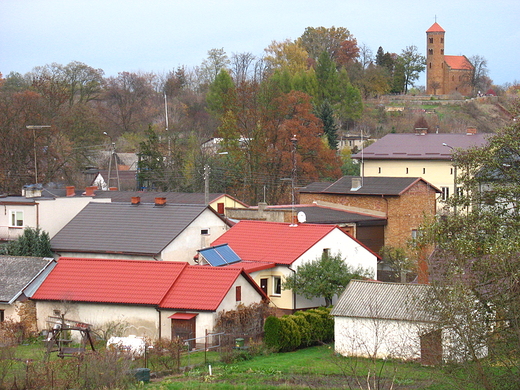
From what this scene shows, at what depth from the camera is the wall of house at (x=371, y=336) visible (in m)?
23.8

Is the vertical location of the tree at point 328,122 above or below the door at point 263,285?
above

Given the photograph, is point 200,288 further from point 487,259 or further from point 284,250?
point 487,259

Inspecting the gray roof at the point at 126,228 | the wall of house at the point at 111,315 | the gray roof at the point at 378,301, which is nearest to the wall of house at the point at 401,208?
the gray roof at the point at 126,228

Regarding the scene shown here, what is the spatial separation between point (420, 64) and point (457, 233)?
109311 mm

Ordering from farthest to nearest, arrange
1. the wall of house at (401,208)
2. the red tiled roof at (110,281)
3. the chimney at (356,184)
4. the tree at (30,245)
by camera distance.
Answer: the chimney at (356,184) → the wall of house at (401,208) → the tree at (30,245) → the red tiled roof at (110,281)

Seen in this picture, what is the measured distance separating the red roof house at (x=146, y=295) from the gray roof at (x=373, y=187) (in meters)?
18.2

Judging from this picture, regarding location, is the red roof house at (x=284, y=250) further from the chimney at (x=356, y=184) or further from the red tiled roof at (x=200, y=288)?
the chimney at (x=356, y=184)

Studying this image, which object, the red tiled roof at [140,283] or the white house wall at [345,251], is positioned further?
the white house wall at [345,251]

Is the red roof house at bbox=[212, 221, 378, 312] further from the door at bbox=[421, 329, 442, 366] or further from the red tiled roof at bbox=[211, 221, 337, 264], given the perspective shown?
the door at bbox=[421, 329, 442, 366]

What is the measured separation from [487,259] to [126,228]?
65.3ft

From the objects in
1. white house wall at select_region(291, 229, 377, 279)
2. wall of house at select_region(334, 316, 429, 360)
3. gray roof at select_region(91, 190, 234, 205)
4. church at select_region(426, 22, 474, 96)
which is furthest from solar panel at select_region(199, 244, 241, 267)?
church at select_region(426, 22, 474, 96)

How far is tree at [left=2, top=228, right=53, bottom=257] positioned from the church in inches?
3875

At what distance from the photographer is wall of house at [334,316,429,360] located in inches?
935

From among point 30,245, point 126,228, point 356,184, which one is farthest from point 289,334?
point 356,184
